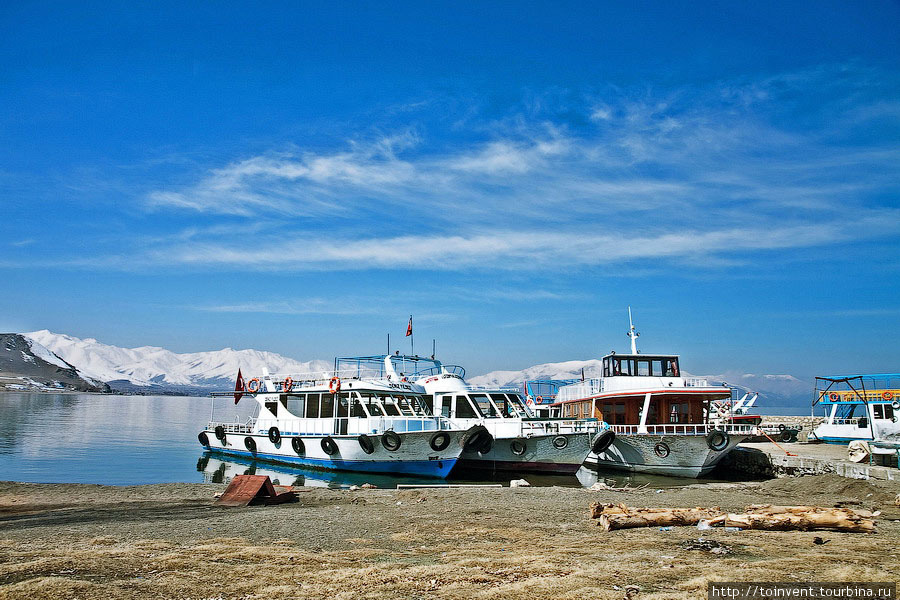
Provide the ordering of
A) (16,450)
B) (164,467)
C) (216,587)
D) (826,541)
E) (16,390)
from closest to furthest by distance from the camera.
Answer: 1. (216,587)
2. (826,541)
3. (164,467)
4. (16,450)
5. (16,390)

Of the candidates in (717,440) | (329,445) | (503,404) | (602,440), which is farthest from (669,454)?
(329,445)

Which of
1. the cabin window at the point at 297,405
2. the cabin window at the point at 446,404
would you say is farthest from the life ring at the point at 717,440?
the cabin window at the point at 297,405

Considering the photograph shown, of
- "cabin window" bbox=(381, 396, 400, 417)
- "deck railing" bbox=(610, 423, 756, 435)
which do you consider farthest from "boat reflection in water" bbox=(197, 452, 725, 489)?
"cabin window" bbox=(381, 396, 400, 417)

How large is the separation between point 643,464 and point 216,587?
19699mm

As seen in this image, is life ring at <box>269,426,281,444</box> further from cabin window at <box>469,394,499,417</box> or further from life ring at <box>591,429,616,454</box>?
life ring at <box>591,429,616,454</box>

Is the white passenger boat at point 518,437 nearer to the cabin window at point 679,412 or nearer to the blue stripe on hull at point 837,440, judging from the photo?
the cabin window at point 679,412

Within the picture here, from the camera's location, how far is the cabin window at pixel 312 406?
26.6 metres

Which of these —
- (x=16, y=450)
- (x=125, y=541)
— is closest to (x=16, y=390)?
(x=16, y=450)

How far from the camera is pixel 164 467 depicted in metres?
29.2

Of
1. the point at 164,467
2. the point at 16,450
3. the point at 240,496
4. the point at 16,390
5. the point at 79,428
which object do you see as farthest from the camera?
the point at 16,390

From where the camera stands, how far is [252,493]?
14586mm

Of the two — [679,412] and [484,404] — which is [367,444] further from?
[679,412]

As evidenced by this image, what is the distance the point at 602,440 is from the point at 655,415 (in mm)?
3081

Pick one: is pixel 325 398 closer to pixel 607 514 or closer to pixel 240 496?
pixel 240 496
